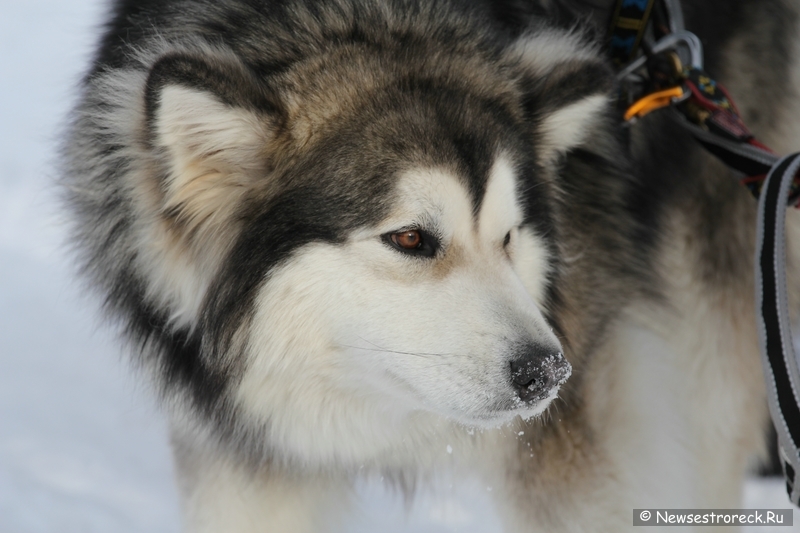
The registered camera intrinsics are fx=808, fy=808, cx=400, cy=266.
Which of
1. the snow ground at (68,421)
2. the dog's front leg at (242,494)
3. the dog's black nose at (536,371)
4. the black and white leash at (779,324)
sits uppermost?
the black and white leash at (779,324)

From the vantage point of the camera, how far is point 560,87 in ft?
6.06

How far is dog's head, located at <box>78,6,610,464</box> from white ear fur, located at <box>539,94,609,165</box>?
0.23 feet

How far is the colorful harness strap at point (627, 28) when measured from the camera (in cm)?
→ 220

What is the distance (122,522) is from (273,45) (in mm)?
1587

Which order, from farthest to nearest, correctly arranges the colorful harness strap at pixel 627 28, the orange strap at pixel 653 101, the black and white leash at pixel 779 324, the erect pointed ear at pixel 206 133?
the colorful harness strap at pixel 627 28 < the orange strap at pixel 653 101 < the black and white leash at pixel 779 324 < the erect pointed ear at pixel 206 133

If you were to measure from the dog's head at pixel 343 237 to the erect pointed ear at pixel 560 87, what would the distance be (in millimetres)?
28

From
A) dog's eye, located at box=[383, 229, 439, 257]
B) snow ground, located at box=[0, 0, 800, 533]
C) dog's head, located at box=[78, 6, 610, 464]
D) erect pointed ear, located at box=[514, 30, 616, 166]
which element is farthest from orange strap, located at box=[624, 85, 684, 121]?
snow ground, located at box=[0, 0, 800, 533]

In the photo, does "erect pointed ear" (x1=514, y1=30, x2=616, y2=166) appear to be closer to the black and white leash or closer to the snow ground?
the black and white leash

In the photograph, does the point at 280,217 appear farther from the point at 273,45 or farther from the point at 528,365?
the point at 528,365

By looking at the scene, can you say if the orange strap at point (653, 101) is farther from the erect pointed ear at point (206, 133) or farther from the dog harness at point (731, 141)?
the erect pointed ear at point (206, 133)

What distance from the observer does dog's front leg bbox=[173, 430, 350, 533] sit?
2.06m

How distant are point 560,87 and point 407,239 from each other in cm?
56

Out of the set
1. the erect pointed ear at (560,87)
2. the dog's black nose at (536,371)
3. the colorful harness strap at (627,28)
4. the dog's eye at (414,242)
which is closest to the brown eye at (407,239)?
the dog's eye at (414,242)

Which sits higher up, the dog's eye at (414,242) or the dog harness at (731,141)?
the dog harness at (731,141)
